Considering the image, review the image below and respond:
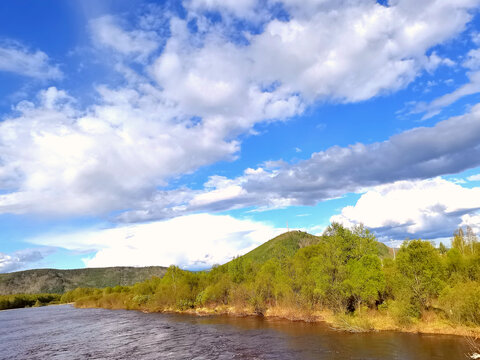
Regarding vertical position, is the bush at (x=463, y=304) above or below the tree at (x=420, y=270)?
below

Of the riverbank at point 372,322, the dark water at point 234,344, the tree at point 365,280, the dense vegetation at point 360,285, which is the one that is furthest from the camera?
the tree at point 365,280

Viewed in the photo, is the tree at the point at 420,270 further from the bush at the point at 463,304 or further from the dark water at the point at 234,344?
the dark water at the point at 234,344

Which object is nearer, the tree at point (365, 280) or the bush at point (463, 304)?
the bush at point (463, 304)

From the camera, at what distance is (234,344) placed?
4531 cm

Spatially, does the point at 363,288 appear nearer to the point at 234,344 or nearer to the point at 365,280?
the point at 365,280

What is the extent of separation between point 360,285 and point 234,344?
23.0 metres

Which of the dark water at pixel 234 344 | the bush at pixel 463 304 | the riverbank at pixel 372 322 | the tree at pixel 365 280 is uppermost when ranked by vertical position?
the tree at pixel 365 280

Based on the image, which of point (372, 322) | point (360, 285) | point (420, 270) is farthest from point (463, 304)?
point (360, 285)

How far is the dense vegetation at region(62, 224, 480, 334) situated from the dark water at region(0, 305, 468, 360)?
161 inches

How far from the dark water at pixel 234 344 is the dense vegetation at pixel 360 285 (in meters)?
4.10

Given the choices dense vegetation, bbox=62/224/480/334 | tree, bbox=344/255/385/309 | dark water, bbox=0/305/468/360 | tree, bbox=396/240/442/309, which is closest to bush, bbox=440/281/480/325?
dense vegetation, bbox=62/224/480/334

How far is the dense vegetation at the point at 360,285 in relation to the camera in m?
43.8

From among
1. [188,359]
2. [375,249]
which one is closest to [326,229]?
[375,249]

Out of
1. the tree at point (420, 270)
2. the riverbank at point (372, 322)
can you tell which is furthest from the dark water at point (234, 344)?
the tree at point (420, 270)
